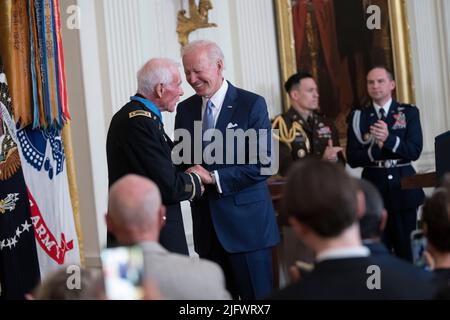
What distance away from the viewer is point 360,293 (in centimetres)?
236

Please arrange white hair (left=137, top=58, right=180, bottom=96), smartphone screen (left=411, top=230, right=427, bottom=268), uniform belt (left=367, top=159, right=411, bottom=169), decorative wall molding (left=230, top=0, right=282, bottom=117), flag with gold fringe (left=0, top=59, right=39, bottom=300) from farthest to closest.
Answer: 1. decorative wall molding (left=230, top=0, right=282, bottom=117)
2. uniform belt (left=367, top=159, right=411, bottom=169)
3. flag with gold fringe (left=0, top=59, right=39, bottom=300)
4. white hair (left=137, top=58, right=180, bottom=96)
5. smartphone screen (left=411, top=230, right=427, bottom=268)

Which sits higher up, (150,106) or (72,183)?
(150,106)

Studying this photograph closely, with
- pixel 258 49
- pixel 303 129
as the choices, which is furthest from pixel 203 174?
pixel 258 49

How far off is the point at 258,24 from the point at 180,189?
14.6ft

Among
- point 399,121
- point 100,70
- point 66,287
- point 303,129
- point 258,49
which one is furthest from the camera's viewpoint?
point 258,49

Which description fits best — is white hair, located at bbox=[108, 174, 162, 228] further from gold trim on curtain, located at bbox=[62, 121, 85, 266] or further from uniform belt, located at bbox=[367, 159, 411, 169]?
uniform belt, located at bbox=[367, 159, 411, 169]

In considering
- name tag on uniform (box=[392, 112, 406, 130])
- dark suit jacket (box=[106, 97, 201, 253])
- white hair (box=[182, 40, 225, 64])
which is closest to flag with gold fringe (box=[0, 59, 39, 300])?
dark suit jacket (box=[106, 97, 201, 253])

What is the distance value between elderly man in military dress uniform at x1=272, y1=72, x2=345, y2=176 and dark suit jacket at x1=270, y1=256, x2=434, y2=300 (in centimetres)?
552

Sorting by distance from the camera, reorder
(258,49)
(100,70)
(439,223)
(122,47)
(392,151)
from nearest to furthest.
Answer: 1. (439,223)
2. (100,70)
3. (122,47)
4. (392,151)
5. (258,49)

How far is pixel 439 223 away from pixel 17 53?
3.59 meters

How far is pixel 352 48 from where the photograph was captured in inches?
384

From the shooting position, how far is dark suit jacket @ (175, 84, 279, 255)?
488 centimetres

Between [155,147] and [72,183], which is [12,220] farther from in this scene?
[155,147]

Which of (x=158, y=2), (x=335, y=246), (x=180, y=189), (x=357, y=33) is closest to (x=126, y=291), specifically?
(x=335, y=246)
